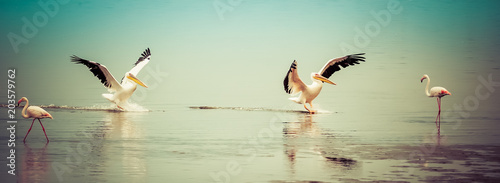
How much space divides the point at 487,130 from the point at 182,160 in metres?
8.30

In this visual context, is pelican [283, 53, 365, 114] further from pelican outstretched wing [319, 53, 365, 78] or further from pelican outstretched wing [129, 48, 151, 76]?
pelican outstretched wing [129, 48, 151, 76]

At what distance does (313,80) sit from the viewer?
20.6 m

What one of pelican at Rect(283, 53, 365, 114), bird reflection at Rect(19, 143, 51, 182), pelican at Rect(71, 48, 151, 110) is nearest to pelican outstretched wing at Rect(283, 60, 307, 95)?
pelican at Rect(283, 53, 365, 114)

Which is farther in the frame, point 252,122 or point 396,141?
point 252,122

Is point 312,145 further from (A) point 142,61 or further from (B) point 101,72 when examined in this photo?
Result: (A) point 142,61

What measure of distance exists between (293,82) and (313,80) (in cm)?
117

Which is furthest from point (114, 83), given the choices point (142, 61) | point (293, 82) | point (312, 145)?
point (312, 145)

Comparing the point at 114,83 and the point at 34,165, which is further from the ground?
the point at 114,83

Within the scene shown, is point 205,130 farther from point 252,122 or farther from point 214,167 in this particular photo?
point 214,167

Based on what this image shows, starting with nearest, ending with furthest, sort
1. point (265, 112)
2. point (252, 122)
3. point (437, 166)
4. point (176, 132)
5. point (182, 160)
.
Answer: point (437, 166) < point (182, 160) < point (176, 132) < point (252, 122) < point (265, 112)

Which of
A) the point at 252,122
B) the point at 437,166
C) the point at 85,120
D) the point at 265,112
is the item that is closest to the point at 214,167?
the point at 437,166

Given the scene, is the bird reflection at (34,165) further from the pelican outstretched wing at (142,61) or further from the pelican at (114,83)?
the pelican outstretched wing at (142,61)

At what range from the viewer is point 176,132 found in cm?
1519

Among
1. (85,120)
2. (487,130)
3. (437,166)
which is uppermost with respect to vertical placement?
(85,120)
